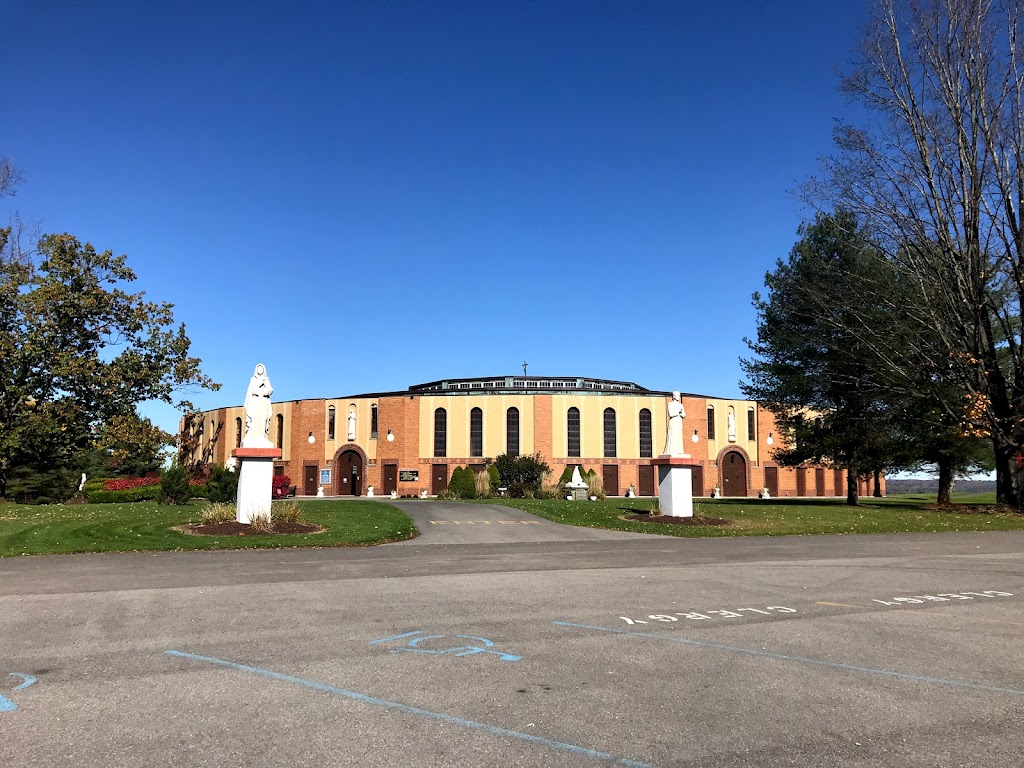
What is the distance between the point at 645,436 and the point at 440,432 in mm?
15136

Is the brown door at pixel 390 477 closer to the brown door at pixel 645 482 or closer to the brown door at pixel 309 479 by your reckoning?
the brown door at pixel 309 479

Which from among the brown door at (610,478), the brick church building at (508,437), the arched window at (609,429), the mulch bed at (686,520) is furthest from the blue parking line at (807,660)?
the arched window at (609,429)

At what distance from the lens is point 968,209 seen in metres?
26.6

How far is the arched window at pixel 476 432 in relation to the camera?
2069 inches

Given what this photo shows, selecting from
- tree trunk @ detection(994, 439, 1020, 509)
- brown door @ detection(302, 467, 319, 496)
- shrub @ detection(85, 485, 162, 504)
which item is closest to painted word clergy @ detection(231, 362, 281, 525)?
shrub @ detection(85, 485, 162, 504)

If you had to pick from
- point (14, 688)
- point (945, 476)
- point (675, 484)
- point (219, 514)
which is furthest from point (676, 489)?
point (945, 476)

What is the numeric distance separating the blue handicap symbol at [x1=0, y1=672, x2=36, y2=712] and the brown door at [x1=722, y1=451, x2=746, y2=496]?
52.9 metres

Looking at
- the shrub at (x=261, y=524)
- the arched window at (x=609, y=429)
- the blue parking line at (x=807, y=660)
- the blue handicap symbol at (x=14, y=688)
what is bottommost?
the blue parking line at (x=807, y=660)

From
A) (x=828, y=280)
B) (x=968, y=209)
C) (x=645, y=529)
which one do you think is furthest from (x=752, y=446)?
(x=645, y=529)

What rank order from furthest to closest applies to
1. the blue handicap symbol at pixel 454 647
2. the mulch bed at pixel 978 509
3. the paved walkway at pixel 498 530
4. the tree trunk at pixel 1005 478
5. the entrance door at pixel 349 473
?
the entrance door at pixel 349 473, the tree trunk at pixel 1005 478, the mulch bed at pixel 978 509, the paved walkway at pixel 498 530, the blue handicap symbol at pixel 454 647

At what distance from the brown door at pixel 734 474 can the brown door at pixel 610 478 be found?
28.2 ft

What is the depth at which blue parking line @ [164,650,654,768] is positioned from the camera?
12.8 ft

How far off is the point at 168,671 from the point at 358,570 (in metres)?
5.97

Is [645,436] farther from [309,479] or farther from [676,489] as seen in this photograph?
[676,489]
